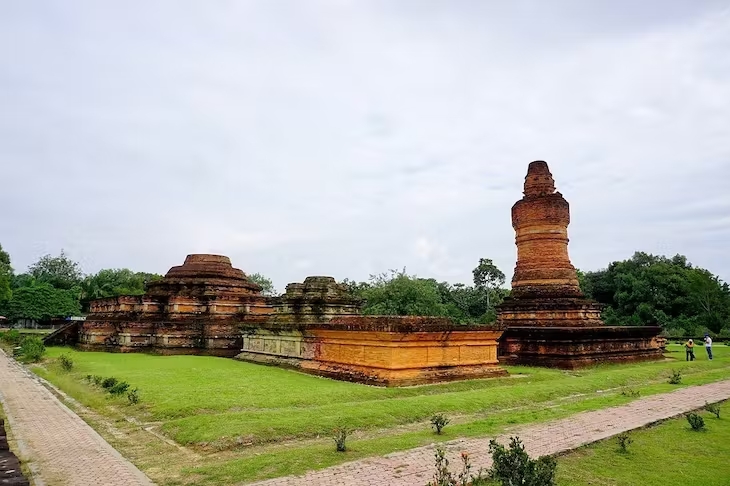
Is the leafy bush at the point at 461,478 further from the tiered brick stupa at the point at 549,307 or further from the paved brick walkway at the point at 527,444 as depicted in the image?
the tiered brick stupa at the point at 549,307

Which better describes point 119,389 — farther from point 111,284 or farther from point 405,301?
point 111,284

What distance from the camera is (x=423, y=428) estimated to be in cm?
804

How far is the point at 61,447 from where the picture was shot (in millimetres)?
7117

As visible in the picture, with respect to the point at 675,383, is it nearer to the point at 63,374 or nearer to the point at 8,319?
the point at 63,374

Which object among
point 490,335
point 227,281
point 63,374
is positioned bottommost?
point 63,374

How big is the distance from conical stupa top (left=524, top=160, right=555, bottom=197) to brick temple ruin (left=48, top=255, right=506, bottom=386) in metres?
8.12

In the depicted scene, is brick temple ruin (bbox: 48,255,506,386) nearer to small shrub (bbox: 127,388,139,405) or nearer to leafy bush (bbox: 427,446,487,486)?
small shrub (bbox: 127,388,139,405)

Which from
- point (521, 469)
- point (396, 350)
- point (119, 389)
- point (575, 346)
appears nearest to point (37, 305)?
point (119, 389)

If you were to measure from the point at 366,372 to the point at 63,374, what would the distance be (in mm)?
8847

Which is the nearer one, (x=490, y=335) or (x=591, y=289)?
(x=490, y=335)

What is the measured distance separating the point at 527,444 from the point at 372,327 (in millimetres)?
6036

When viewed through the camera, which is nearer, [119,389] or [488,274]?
[119,389]

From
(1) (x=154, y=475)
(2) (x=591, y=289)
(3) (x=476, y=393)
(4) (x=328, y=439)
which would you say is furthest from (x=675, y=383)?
(2) (x=591, y=289)

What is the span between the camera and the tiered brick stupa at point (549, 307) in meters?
16.9
